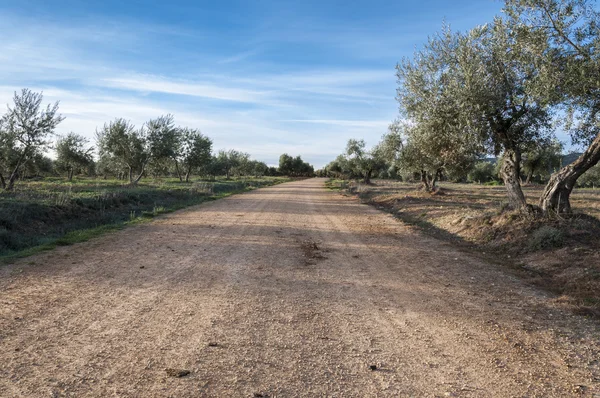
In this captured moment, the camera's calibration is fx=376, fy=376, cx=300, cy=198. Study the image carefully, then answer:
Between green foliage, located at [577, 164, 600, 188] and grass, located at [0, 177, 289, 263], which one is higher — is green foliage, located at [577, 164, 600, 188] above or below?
above

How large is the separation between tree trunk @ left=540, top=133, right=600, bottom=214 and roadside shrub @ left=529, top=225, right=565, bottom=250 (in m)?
1.76

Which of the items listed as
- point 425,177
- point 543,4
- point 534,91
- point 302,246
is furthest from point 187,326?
point 425,177

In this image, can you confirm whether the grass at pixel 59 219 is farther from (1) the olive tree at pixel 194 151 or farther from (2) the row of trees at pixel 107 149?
(1) the olive tree at pixel 194 151

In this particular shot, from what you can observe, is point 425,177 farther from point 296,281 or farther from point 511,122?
point 296,281

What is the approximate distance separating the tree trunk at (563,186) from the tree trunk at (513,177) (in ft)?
3.17

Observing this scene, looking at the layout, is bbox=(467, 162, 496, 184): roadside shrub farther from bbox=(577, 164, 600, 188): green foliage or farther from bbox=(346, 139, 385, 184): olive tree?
bbox=(346, 139, 385, 184): olive tree

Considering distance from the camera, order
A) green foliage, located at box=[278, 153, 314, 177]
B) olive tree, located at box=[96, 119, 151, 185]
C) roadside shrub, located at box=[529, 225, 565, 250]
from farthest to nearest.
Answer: green foliage, located at box=[278, 153, 314, 177]
olive tree, located at box=[96, 119, 151, 185]
roadside shrub, located at box=[529, 225, 565, 250]

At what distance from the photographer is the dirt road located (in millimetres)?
3418

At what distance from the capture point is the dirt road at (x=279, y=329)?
135 inches

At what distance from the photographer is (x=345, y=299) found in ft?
19.1

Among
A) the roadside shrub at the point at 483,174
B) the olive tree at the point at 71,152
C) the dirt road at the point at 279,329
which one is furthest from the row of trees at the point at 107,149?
the roadside shrub at the point at 483,174

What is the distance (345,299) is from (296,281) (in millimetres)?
1155

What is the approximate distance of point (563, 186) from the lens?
10.9 metres

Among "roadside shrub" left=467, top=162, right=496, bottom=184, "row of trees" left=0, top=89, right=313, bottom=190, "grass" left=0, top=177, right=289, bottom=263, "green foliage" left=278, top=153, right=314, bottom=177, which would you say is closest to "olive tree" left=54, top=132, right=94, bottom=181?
"row of trees" left=0, top=89, right=313, bottom=190
